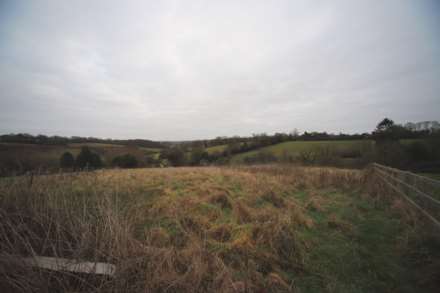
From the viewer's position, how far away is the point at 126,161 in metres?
28.8

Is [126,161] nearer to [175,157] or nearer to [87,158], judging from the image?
[87,158]

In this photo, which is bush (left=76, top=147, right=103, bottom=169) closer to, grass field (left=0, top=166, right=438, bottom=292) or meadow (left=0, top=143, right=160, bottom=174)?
meadow (left=0, top=143, right=160, bottom=174)

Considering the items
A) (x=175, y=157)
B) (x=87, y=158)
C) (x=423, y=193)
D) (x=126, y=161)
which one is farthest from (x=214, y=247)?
(x=175, y=157)

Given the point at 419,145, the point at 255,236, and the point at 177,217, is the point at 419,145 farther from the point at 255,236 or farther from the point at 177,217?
the point at 177,217

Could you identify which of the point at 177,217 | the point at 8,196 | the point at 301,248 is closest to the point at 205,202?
the point at 177,217

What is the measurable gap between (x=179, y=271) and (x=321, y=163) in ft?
99.0

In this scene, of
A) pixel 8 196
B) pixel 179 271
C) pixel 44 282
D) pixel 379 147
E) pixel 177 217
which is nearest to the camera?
pixel 44 282

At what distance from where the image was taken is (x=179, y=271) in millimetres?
2721

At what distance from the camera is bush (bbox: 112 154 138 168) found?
2784 centimetres

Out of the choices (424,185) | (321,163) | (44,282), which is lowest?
(321,163)

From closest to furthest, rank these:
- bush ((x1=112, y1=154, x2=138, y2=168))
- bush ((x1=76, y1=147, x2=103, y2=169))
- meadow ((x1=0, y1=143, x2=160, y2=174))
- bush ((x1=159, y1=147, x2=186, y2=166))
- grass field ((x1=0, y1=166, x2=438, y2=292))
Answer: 1. grass field ((x1=0, y1=166, x2=438, y2=292))
2. meadow ((x1=0, y1=143, x2=160, y2=174))
3. bush ((x1=76, y1=147, x2=103, y2=169))
4. bush ((x1=112, y1=154, x2=138, y2=168))
5. bush ((x1=159, y1=147, x2=186, y2=166))

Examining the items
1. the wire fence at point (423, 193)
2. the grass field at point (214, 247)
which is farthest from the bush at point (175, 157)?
the wire fence at point (423, 193)

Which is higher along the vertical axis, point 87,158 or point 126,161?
point 87,158

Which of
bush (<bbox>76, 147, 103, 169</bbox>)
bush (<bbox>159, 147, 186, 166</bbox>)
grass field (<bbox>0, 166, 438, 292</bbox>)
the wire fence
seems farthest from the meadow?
the wire fence
